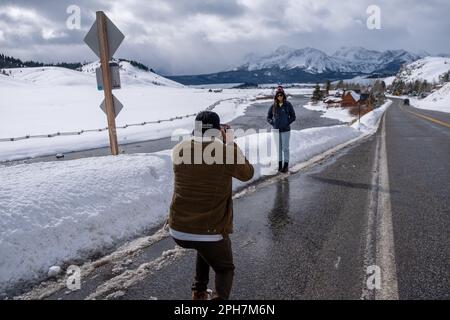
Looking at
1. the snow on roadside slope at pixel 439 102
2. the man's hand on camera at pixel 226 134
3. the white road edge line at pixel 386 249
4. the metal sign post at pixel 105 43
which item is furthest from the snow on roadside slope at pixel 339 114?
the man's hand on camera at pixel 226 134

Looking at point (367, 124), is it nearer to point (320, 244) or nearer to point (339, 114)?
point (320, 244)

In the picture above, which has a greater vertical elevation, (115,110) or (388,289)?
(115,110)

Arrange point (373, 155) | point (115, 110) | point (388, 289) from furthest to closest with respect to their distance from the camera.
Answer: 1. point (373, 155)
2. point (115, 110)
3. point (388, 289)

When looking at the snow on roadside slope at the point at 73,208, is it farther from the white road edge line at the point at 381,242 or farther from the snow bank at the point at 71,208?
the white road edge line at the point at 381,242

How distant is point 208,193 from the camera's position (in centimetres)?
286

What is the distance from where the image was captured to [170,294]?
3496mm

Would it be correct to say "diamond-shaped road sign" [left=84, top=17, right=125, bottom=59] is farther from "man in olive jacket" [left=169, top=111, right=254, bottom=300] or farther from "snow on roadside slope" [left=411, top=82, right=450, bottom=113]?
"snow on roadside slope" [left=411, top=82, right=450, bottom=113]

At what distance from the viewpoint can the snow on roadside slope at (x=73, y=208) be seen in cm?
400

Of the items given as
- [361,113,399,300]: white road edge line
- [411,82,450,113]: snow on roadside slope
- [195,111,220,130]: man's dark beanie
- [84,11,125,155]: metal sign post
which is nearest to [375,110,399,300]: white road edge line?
[361,113,399,300]: white road edge line

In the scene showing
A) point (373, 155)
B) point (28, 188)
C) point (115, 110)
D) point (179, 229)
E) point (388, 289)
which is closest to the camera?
point (179, 229)
